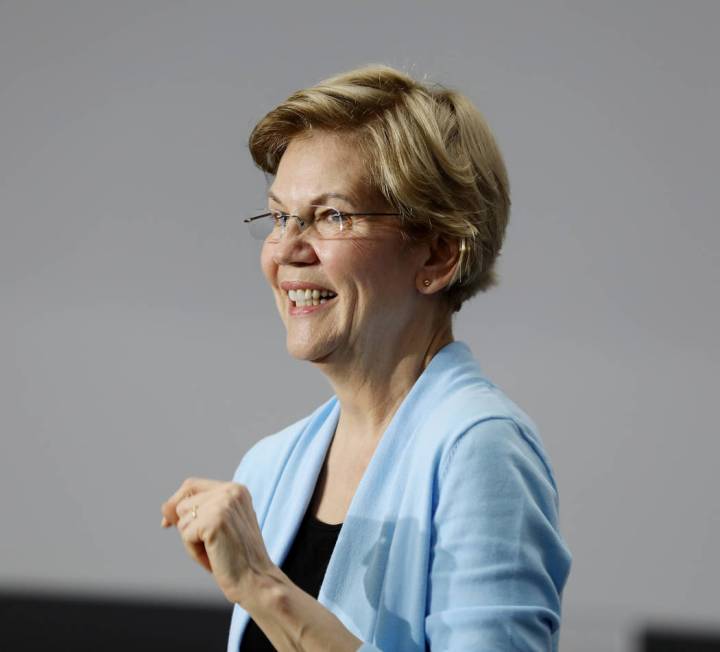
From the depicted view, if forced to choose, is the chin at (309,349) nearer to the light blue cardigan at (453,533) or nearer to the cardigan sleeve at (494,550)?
the light blue cardigan at (453,533)

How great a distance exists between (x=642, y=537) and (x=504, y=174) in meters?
2.21

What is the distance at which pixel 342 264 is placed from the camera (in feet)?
5.11

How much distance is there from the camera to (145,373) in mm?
3734

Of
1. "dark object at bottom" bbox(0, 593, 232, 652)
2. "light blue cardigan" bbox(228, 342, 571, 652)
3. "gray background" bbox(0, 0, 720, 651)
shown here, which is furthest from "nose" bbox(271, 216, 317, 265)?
"gray background" bbox(0, 0, 720, 651)

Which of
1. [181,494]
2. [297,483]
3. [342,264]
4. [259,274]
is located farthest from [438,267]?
[259,274]

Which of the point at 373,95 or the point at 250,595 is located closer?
the point at 250,595

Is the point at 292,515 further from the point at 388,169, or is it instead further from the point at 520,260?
the point at 520,260

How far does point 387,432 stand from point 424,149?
40 centimetres

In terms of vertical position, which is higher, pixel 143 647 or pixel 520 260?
pixel 520 260

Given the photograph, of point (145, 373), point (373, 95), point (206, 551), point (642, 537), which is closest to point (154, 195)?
point (145, 373)

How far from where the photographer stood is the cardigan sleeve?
1319 millimetres

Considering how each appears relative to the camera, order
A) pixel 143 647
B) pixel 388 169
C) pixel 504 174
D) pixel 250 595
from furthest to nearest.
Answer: pixel 143 647, pixel 504 174, pixel 388 169, pixel 250 595

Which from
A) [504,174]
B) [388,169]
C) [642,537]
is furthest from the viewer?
[642,537]

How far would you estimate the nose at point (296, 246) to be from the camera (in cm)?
158
